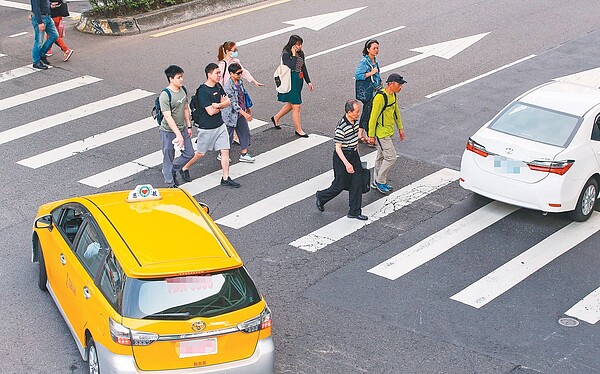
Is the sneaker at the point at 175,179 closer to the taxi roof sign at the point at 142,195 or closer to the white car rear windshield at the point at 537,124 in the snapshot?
the taxi roof sign at the point at 142,195

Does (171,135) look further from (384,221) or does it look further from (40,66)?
(40,66)

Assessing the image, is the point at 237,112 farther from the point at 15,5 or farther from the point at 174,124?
the point at 15,5

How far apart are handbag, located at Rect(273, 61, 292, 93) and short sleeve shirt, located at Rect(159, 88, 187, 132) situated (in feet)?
8.34

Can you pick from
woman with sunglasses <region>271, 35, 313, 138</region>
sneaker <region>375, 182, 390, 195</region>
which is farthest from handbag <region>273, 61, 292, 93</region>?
sneaker <region>375, 182, 390, 195</region>

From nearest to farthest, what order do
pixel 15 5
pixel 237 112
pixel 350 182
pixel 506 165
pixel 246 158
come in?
pixel 506 165 → pixel 350 182 → pixel 237 112 → pixel 246 158 → pixel 15 5

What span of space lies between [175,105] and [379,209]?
3.22 meters

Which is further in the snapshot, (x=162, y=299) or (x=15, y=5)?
(x=15, y=5)

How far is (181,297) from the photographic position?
806 cm

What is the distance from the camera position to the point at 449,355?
9430 millimetres

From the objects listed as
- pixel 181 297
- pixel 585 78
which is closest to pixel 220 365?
pixel 181 297

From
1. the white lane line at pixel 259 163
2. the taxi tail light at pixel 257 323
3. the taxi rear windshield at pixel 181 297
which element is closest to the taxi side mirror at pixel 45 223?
the taxi rear windshield at pixel 181 297

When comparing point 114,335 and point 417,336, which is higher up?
point 114,335

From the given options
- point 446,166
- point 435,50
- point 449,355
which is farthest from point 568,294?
point 435,50

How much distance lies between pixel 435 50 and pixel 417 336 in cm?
1165
